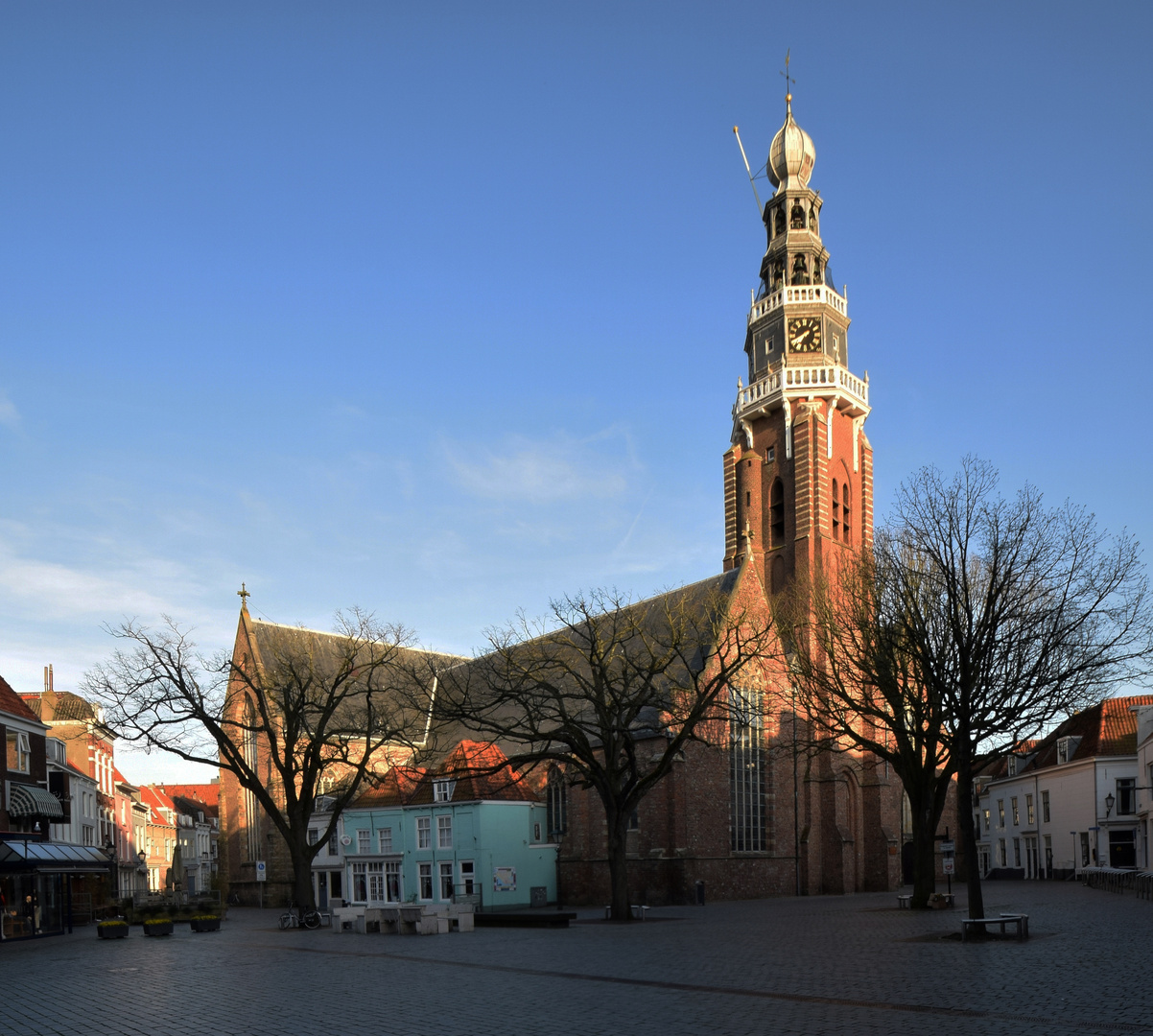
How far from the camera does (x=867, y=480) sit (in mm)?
57844

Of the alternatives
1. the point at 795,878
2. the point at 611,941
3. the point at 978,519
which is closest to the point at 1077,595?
the point at 978,519

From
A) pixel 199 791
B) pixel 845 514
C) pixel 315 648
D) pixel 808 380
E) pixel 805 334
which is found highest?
pixel 805 334

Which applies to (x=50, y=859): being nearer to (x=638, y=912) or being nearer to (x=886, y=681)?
(x=638, y=912)

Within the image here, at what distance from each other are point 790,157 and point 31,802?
50.3 m

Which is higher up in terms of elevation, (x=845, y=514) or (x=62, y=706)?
(x=845, y=514)

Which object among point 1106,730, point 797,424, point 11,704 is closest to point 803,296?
point 797,424

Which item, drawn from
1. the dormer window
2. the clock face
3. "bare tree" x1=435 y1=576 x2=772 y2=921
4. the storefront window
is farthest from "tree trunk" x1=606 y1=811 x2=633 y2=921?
the clock face

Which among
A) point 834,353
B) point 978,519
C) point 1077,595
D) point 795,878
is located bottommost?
point 795,878

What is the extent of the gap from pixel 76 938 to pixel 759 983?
88.7ft

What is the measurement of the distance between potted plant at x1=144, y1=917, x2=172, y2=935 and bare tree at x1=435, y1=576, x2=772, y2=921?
34.3 feet

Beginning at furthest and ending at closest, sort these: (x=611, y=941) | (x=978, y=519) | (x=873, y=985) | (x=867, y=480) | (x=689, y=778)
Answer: (x=867, y=480)
(x=689, y=778)
(x=978, y=519)
(x=611, y=941)
(x=873, y=985)

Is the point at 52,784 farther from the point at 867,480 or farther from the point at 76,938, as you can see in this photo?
the point at 867,480

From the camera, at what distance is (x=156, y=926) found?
1321 inches

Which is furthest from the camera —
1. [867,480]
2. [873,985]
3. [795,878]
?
[867,480]
